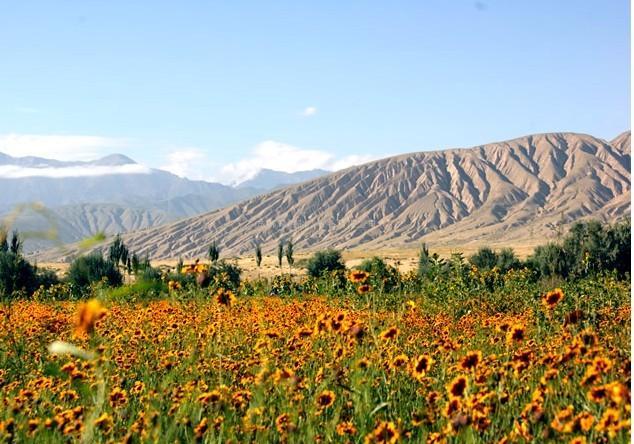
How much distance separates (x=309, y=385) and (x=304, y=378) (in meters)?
0.28

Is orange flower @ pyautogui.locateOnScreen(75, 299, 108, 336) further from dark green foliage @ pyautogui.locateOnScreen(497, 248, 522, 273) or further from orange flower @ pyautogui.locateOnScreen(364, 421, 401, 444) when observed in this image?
dark green foliage @ pyautogui.locateOnScreen(497, 248, 522, 273)

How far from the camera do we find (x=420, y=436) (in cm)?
422

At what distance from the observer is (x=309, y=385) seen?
475cm

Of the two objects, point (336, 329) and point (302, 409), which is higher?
point (336, 329)

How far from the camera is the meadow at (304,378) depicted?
339cm

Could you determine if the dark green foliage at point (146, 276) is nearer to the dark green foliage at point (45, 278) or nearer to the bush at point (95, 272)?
the bush at point (95, 272)

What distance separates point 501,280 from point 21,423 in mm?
15248

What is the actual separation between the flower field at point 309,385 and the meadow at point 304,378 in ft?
0.05

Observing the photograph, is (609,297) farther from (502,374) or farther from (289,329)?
(502,374)

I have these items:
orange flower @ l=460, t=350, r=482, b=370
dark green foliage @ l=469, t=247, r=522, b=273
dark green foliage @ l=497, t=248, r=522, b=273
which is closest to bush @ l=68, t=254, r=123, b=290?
dark green foliage @ l=497, t=248, r=522, b=273

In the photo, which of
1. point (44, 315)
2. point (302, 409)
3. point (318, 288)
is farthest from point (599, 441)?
point (318, 288)

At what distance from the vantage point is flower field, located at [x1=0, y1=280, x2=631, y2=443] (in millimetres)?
3357

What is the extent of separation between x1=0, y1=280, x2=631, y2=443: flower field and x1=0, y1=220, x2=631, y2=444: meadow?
17mm

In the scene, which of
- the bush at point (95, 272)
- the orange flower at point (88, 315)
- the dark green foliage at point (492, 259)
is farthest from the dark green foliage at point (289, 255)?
the orange flower at point (88, 315)
